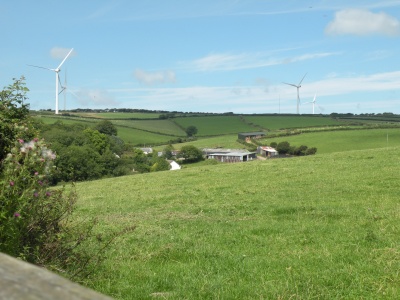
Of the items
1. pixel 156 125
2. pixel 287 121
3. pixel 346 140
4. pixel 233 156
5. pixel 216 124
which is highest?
pixel 287 121

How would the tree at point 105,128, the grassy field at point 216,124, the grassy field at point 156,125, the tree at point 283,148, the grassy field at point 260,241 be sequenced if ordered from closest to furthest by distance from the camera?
the grassy field at point 260,241
the tree at point 283,148
the tree at point 105,128
the grassy field at point 156,125
the grassy field at point 216,124

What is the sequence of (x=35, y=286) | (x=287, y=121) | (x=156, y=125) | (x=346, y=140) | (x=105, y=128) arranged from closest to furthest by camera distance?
(x=35, y=286)
(x=346, y=140)
(x=105, y=128)
(x=287, y=121)
(x=156, y=125)

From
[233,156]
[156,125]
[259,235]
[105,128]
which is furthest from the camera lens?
[156,125]

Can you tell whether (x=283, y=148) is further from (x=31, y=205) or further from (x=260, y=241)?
(x=31, y=205)

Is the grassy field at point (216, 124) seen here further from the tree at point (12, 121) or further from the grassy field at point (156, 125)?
the tree at point (12, 121)

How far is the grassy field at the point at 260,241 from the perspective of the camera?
22.3ft

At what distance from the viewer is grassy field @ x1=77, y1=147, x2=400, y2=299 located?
6.80 m

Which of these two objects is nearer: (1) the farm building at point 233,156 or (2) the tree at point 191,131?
(1) the farm building at point 233,156

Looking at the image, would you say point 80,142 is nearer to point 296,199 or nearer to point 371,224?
point 296,199

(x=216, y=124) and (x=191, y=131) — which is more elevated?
(x=216, y=124)

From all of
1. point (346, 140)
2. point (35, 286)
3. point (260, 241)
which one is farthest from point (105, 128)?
point (35, 286)

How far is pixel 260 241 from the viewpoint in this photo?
964 centimetres

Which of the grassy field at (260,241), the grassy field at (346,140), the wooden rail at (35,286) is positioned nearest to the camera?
the wooden rail at (35,286)

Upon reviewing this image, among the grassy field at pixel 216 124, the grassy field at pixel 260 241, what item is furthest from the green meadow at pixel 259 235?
the grassy field at pixel 216 124
